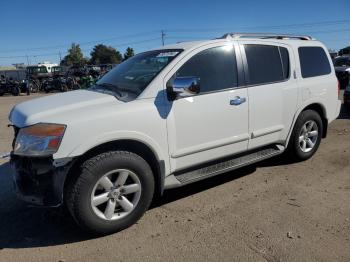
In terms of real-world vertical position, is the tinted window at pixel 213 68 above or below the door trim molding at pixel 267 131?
above

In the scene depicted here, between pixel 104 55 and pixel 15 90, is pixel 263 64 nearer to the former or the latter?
pixel 15 90

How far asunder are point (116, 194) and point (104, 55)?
3924 inches

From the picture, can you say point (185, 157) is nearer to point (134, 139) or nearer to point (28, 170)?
point (134, 139)

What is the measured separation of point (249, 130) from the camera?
4426 mm

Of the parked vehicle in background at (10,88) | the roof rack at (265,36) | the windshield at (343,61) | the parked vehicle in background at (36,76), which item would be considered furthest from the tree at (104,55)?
the roof rack at (265,36)

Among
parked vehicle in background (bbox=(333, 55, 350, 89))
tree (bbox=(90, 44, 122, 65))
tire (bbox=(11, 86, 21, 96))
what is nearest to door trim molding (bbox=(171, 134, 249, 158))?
parked vehicle in background (bbox=(333, 55, 350, 89))

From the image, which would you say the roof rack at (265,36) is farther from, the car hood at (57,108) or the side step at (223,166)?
the car hood at (57,108)

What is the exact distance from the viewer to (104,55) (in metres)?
99.0

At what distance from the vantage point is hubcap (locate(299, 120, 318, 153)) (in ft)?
17.6

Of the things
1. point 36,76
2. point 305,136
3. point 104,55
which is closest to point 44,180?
point 305,136

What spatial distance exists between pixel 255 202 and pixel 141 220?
1.31 m

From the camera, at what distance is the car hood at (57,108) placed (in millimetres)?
3283

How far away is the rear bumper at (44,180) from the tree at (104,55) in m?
94.1

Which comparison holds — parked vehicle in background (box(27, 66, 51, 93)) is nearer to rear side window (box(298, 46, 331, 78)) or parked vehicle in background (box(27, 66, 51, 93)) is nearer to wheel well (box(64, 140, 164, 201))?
rear side window (box(298, 46, 331, 78))
